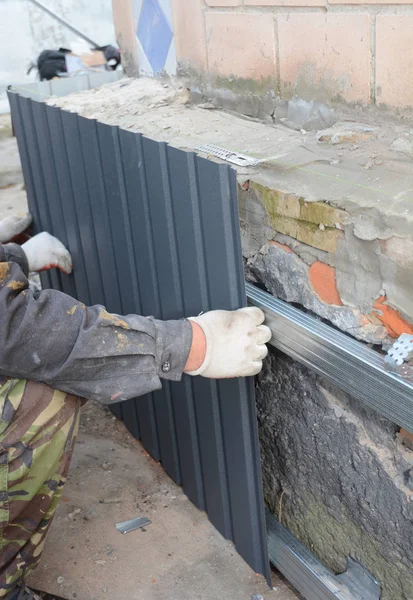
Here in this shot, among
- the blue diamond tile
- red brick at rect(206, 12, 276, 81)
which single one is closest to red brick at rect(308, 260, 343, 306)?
red brick at rect(206, 12, 276, 81)

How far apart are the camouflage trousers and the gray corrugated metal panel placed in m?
0.41

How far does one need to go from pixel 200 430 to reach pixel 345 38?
118 cm

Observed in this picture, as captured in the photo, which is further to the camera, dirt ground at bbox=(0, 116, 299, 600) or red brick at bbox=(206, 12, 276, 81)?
red brick at bbox=(206, 12, 276, 81)

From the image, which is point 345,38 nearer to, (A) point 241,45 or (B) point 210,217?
(A) point 241,45

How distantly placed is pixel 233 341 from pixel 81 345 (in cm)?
36

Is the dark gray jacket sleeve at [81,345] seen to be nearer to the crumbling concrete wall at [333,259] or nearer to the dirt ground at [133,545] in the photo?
the crumbling concrete wall at [333,259]

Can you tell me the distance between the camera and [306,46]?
196 centimetres

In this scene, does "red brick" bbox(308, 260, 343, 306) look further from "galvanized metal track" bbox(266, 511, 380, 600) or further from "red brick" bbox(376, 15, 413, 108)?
"galvanized metal track" bbox(266, 511, 380, 600)

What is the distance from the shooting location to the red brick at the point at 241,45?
2.11m

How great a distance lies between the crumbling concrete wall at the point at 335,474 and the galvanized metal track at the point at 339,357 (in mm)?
148

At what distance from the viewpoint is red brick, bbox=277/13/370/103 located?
1.80 m

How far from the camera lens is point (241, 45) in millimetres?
2229

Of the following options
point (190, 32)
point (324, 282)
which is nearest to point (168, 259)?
point (324, 282)

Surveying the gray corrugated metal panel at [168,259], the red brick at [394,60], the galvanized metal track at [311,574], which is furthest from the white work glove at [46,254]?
the red brick at [394,60]
